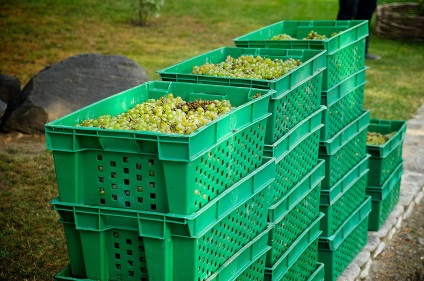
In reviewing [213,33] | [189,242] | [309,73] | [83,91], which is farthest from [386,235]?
[213,33]

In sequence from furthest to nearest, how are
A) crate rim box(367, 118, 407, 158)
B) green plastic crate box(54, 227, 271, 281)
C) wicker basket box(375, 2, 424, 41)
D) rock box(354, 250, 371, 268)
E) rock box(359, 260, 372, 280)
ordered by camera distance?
wicker basket box(375, 2, 424, 41)
crate rim box(367, 118, 407, 158)
rock box(354, 250, 371, 268)
rock box(359, 260, 372, 280)
green plastic crate box(54, 227, 271, 281)

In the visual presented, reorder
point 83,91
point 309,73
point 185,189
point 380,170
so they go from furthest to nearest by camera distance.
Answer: point 83,91 → point 380,170 → point 309,73 → point 185,189

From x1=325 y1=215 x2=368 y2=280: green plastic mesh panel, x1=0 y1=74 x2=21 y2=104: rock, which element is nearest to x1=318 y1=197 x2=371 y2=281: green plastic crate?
x1=325 y1=215 x2=368 y2=280: green plastic mesh panel

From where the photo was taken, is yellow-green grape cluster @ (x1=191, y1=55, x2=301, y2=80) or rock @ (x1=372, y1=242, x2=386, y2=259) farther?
rock @ (x1=372, y1=242, x2=386, y2=259)

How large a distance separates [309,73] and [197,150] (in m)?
1.61

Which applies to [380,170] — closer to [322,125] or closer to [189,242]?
[322,125]

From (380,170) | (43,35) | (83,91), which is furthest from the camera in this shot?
(43,35)

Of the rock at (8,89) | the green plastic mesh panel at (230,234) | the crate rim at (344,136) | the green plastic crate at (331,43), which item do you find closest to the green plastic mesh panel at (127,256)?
the green plastic mesh panel at (230,234)

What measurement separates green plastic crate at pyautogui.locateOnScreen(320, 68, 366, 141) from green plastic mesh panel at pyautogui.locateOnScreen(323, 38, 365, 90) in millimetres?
39

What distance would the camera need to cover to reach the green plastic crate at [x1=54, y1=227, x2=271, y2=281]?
147 inches

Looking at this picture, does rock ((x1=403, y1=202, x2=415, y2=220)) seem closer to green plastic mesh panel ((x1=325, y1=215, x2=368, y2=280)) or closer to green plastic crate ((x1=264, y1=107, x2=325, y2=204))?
green plastic mesh panel ((x1=325, y1=215, x2=368, y2=280))

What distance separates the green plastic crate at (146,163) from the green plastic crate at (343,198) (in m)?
1.69

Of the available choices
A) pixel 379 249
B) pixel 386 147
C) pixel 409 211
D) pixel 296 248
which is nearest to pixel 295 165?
pixel 296 248

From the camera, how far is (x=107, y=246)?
11.8ft
